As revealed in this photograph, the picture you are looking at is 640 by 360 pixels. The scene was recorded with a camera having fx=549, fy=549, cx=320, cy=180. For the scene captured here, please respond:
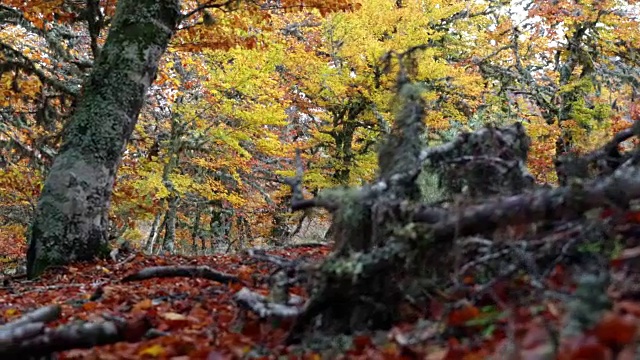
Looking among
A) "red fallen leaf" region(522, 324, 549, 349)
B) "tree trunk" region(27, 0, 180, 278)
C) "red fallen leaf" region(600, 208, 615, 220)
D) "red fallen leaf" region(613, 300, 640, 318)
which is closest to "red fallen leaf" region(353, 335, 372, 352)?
"red fallen leaf" region(522, 324, 549, 349)

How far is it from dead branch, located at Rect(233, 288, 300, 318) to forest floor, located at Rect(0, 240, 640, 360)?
0.05 m

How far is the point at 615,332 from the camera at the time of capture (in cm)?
125

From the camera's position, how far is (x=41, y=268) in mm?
5605

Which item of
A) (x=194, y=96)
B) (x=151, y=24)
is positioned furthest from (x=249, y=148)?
(x=151, y=24)

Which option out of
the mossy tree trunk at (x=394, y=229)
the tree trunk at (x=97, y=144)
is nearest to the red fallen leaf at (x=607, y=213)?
the mossy tree trunk at (x=394, y=229)

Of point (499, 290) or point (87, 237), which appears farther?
point (87, 237)

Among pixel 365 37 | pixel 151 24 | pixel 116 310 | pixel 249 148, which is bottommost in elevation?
pixel 116 310

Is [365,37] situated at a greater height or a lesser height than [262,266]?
greater

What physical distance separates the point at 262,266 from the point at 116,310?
1.48 metres

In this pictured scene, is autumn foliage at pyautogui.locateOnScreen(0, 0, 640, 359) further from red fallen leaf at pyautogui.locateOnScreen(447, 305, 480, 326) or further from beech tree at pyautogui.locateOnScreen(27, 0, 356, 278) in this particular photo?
beech tree at pyautogui.locateOnScreen(27, 0, 356, 278)

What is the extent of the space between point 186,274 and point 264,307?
1761 millimetres

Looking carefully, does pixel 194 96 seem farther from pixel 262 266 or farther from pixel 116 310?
pixel 116 310

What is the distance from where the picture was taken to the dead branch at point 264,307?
2.49 metres

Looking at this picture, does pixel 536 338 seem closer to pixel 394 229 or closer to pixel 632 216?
pixel 394 229
